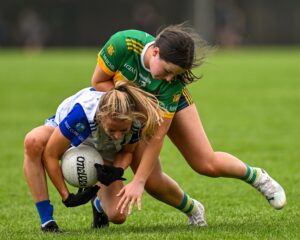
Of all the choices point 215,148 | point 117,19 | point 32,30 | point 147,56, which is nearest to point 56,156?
point 147,56

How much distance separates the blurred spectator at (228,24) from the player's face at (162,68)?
3531 cm

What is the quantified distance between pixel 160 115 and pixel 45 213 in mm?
1039

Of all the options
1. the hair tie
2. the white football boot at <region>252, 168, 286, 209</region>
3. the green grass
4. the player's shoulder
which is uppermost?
the player's shoulder

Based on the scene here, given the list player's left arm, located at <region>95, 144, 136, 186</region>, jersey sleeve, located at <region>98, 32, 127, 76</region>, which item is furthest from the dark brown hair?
player's left arm, located at <region>95, 144, 136, 186</region>

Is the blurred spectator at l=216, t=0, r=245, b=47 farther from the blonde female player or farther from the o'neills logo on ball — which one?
the o'neills logo on ball

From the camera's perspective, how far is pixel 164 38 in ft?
19.8

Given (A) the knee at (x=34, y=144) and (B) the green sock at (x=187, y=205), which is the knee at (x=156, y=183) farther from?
(A) the knee at (x=34, y=144)

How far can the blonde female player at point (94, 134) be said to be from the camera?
594cm

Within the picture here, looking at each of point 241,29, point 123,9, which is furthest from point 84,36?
point 241,29

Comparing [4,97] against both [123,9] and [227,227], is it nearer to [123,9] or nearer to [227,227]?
[227,227]

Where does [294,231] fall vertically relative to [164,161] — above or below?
above

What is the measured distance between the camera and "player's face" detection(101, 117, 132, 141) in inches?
232

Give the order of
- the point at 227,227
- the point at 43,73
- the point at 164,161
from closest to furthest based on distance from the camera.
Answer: the point at 227,227, the point at 164,161, the point at 43,73

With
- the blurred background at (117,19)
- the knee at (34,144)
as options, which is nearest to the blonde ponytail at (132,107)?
the knee at (34,144)
